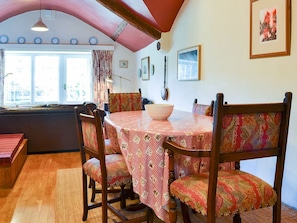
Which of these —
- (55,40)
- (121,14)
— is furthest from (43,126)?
(55,40)

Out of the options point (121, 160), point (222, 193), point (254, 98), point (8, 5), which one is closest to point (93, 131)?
point (121, 160)

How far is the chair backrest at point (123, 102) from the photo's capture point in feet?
12.1

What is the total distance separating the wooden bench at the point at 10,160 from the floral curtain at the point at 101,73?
12.2 ft

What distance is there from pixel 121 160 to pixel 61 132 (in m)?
2.88

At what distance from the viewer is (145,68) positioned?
691 cm

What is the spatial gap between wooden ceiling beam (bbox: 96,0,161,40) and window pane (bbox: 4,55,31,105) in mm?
3372

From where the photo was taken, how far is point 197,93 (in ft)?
13.9

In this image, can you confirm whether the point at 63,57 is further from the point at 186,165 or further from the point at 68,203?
the point at 186,165

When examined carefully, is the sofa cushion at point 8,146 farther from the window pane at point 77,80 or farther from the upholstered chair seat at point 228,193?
the window pane at point 77,80

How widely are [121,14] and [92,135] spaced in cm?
400

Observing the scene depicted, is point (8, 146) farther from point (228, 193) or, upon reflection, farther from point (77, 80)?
point (77, 80)

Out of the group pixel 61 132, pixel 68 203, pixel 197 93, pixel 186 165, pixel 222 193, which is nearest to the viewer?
pixel 222 193

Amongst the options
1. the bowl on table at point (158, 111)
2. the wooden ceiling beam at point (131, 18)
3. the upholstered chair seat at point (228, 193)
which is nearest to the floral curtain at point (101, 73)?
the wooden ceiling beam at point (131, 18)

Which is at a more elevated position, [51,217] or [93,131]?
[93,131]
